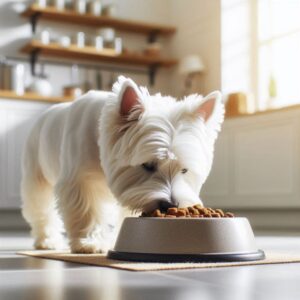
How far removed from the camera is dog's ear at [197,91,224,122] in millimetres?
2094

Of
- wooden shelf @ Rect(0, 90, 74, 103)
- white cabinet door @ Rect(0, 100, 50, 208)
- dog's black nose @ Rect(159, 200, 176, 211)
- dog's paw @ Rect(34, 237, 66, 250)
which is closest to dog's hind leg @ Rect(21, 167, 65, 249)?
dog's paw @ Rect(34, 237, 66, 250)

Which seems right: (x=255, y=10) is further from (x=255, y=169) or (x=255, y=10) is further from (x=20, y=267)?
(x=20, y=267)

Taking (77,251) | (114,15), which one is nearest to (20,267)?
(77,251)

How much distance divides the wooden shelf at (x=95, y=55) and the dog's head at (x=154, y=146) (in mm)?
3972

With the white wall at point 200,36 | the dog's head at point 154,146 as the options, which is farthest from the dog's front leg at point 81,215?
the white wall at point 200,36

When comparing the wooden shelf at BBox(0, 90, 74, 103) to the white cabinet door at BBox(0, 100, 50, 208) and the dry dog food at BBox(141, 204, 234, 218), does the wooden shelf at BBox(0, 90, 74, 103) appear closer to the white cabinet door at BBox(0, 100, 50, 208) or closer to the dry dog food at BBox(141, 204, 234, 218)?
the white cabinet door at BBox(0, 100, 50, 208)

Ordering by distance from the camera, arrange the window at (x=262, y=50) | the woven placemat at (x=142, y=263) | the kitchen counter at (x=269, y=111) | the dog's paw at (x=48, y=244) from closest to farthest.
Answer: the woven placemat at (x=142, y=263) < the dog's paw at (x=48, y=244) < the kitchen counter at (x=269, y=111) < the window at (x=262, y=50)

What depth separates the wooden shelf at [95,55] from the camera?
5968mm

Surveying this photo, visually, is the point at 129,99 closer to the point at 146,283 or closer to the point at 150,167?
the point at 150,167

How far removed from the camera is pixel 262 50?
5.95m

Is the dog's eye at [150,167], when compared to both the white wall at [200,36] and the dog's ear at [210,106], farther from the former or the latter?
the white wall at [200,36]

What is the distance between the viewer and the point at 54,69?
6.31m

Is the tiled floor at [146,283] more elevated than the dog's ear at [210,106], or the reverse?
the dog's ear at [210,106]

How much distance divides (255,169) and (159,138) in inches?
132
